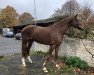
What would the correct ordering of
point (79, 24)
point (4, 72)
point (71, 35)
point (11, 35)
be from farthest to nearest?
point (11, 35) < point (71, 35) < point (79, 24) < point (4, 72)

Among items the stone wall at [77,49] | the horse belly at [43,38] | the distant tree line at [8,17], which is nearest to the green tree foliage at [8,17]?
the distant tree line at [8,17]

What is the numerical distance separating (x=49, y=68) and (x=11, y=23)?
263 feet

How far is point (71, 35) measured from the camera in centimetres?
1349

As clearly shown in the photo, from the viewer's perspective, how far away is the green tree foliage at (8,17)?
90.1m

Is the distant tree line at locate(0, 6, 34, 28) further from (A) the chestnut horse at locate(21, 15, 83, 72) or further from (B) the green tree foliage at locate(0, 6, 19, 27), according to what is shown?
(A) the chestnut horse at locate(21, 15, 83, 72)

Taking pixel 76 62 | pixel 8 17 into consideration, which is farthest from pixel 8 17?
pixel 76 62

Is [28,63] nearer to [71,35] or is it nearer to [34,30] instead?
[34,30]

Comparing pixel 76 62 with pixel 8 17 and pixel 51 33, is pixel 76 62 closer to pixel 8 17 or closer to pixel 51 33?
pixel 51 33

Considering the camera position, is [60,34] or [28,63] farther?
[28,63]

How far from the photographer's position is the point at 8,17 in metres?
90.8

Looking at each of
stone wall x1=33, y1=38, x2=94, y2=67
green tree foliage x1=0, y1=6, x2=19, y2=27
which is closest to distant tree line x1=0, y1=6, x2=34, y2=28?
green tree foliage x1=0, y1=6, x2=19, y2=27

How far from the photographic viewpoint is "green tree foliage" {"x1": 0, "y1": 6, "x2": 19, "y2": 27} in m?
90.1

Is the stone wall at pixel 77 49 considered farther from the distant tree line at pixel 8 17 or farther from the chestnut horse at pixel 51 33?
the distant tree line at pixel 8 17

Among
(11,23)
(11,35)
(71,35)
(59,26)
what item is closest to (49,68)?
(59,26)
